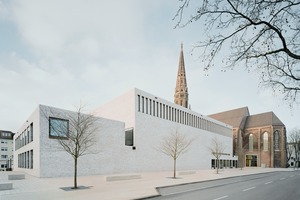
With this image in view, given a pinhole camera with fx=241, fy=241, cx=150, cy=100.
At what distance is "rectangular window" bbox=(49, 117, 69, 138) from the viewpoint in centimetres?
2589

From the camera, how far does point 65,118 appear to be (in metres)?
27.2

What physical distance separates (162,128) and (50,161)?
70.9 feet

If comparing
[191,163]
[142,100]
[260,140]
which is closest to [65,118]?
[142,100]

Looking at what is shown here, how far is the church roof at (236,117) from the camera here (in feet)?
276

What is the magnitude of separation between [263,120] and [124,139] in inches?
2436

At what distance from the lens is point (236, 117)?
287 ft

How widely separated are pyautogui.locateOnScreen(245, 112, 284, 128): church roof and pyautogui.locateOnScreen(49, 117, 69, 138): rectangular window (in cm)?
6905

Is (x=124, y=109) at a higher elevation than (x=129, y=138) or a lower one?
higher

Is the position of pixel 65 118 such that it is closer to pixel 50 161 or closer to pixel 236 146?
pixel 50 161

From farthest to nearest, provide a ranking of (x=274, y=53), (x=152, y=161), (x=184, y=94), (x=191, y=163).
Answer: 1. (x=184, y=94)
2. (x=191, y=163)
3. (x=152, y=161)
4. (x=274, y=53)

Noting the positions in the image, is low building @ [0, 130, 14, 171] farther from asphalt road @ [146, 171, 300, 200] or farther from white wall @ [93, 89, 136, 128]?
asphalt road @ [146, 171, 300, 200]

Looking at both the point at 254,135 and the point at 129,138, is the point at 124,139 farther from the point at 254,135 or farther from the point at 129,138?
the point at 254,135

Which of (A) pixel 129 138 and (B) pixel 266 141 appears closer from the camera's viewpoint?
(A) pixel 129 138

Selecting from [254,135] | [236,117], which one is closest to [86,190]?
[254,135]
